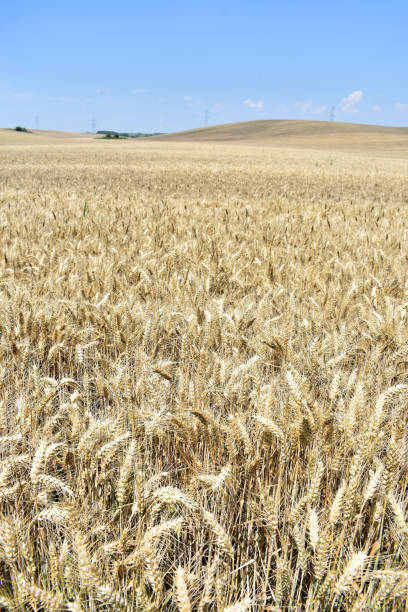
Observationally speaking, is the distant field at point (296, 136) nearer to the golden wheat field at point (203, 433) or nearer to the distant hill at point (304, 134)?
the distant hill at point (304, 134)

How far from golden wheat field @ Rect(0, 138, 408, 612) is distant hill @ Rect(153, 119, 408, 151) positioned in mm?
52081

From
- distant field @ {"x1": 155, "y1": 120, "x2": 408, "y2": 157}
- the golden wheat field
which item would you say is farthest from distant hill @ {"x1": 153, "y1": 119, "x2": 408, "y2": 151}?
the golden wheat field

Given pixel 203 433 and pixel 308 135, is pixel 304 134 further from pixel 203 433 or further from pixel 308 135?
pixel 203 433

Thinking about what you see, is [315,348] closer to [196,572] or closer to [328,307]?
[328,307]

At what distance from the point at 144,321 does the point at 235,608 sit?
124 cm

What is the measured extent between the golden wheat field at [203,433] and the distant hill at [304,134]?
52.1 meters

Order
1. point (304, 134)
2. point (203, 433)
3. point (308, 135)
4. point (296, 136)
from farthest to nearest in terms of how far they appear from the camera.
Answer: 1. point (304, 134)
2. point (308, 135)
3. point (296, 136)
4. point (203, 433)

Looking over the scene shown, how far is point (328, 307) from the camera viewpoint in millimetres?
2008

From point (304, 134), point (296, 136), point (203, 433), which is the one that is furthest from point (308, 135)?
point (203, 433)

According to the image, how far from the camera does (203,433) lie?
1160 mm

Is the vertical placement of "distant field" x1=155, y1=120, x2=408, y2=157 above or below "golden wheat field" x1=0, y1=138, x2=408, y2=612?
above

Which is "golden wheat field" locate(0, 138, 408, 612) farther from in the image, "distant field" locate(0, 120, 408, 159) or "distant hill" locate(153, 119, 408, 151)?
"distant hill" locate(153, 119, 408, 151)

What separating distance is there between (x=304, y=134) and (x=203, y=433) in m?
76.6

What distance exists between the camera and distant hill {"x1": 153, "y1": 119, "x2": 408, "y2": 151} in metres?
55.6
